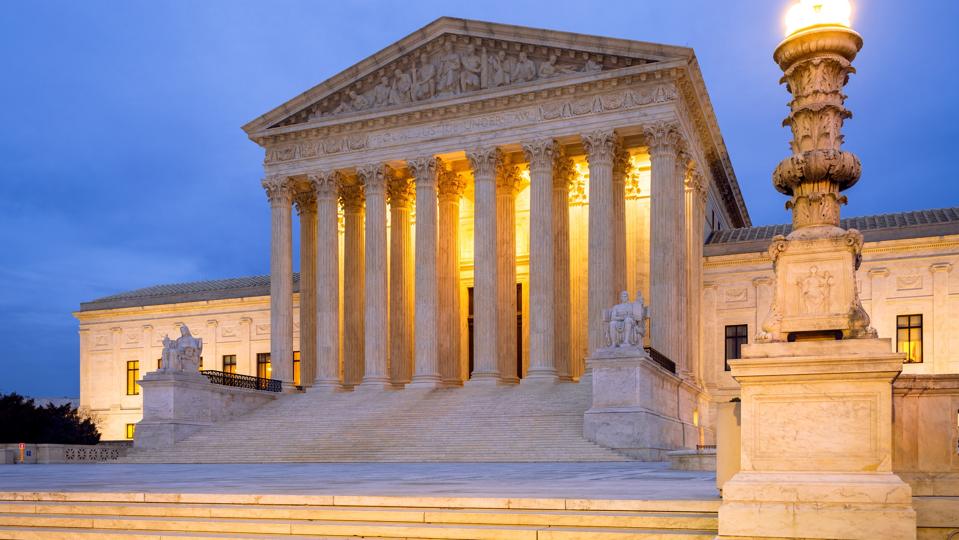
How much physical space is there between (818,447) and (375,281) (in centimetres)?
3411

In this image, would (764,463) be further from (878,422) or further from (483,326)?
(483,326)

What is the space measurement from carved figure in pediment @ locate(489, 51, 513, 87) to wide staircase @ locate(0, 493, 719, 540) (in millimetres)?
29249

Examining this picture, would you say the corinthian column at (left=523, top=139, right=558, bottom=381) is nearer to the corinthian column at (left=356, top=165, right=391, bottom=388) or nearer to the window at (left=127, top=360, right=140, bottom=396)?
the corinthian column at (left=356, top=165, right=391, bottom=388)

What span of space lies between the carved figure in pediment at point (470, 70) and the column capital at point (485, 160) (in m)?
2.84

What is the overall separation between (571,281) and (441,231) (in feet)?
20.4

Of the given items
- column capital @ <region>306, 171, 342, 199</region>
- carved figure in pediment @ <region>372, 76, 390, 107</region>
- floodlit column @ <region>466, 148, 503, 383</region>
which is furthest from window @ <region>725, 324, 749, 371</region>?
column capital @ <region>306, 171, 342, 199</region>

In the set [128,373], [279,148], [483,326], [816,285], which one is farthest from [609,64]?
[128,373]

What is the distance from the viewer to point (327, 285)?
42906 millimetres

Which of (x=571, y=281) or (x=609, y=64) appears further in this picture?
(x=571, y=281)

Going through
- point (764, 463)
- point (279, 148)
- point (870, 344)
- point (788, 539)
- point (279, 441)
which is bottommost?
point (279, 441)

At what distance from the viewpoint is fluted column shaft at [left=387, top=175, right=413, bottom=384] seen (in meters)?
43.4

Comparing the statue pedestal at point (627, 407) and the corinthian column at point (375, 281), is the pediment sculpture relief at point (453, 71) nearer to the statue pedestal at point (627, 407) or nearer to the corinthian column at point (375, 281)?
the corinthian column at point (375, 281)

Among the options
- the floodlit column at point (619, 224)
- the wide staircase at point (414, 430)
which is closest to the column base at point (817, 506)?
Result: the wide staircase at point (414, 430)

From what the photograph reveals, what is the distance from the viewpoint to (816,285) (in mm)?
9086
